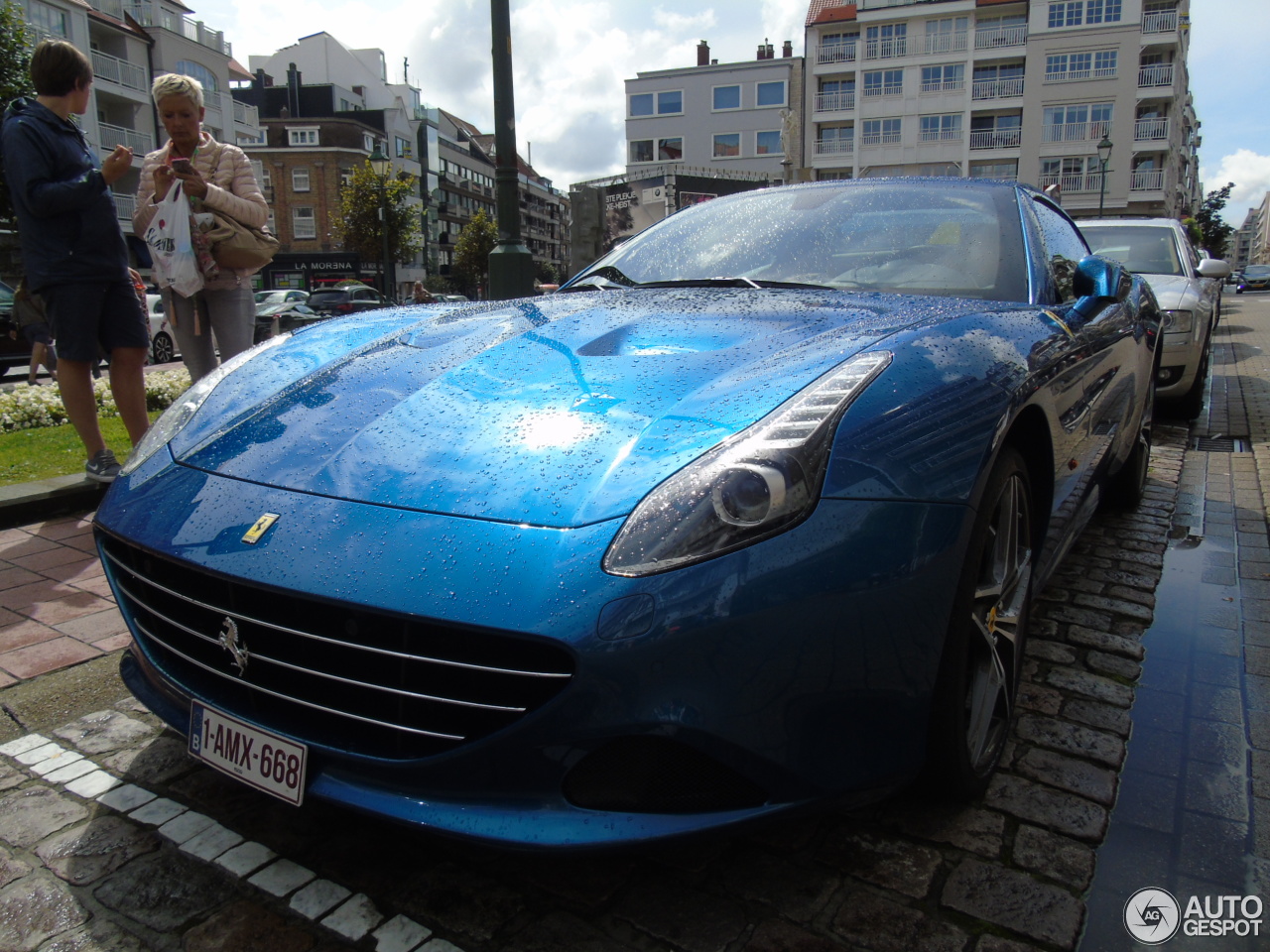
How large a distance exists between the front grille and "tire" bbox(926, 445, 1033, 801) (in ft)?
2.51

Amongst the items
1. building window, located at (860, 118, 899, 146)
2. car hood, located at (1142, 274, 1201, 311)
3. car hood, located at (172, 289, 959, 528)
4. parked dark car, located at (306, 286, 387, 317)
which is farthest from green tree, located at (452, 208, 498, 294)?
car hood, located at (172, 289, 959, 528)

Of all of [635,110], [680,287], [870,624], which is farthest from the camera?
[635,110]

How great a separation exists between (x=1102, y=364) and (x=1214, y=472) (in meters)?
3.25

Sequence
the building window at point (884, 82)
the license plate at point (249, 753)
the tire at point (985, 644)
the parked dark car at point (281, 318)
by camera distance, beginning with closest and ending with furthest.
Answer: the license plate at point (249, 753) < the tire at point (985, 644) < the parked dark car at point (281, 318) < the building window at point (884, 82)

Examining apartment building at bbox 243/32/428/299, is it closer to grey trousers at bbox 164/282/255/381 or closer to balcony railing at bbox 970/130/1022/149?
balcony railing at bbox 970/130/1022/149

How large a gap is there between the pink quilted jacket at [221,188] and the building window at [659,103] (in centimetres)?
6433

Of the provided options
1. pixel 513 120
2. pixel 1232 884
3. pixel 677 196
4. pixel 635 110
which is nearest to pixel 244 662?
pixel 1232 884

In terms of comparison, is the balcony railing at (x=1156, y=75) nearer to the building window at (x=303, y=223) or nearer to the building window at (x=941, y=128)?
the building window at (x=941, y=128)

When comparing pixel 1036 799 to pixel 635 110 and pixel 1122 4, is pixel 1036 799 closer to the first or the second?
pixel 1122 4

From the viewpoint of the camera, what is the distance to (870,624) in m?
1.44

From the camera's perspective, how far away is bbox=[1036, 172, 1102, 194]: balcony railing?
48.5 m

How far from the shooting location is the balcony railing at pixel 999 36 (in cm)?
4938

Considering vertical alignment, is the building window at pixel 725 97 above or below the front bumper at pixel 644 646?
above

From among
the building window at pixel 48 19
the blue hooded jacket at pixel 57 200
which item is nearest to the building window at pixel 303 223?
the building window at pixel 48 19
